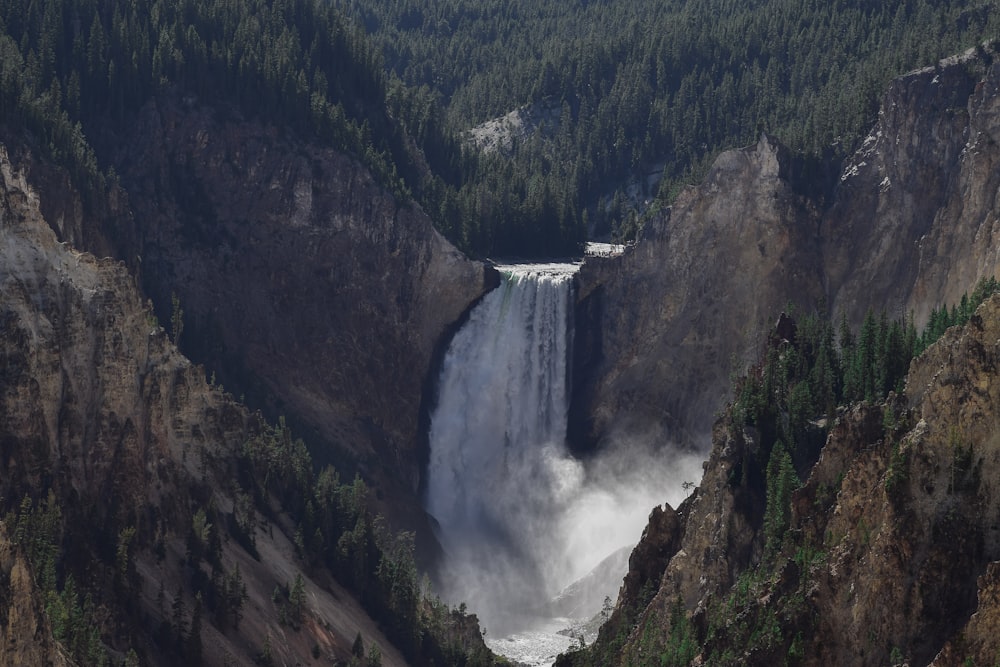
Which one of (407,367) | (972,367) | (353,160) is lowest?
(407,367)

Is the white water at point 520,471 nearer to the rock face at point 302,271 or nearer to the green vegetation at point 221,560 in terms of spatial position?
the rock face at point 302,271

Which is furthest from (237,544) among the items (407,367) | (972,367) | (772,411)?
(972,367)

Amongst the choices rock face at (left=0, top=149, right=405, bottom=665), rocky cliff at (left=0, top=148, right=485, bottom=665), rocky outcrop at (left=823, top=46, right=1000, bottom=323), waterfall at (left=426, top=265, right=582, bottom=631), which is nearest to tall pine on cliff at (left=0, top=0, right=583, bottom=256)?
waterfall at (left=426, top=265, right=582, bottom=631)

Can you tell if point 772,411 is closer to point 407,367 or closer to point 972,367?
point 972,367

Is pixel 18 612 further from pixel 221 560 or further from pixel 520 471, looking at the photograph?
pixel 520 471

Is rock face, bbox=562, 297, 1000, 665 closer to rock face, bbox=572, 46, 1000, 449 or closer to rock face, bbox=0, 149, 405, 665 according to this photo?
rock face, bbox=0, 149, 405, 665
